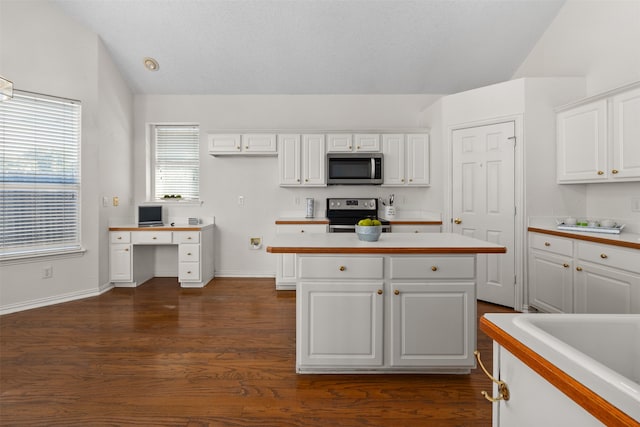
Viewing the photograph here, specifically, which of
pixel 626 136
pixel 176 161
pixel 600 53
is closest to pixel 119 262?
pixel 176 161

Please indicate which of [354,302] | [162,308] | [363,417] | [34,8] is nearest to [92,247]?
[162,308]

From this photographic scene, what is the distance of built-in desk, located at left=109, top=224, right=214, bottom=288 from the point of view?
4.20m

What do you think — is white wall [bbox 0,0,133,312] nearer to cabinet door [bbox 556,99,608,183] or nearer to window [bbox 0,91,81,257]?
window [bbox 0,91,81,257]

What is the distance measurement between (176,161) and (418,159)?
3.67m

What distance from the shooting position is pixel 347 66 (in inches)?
173

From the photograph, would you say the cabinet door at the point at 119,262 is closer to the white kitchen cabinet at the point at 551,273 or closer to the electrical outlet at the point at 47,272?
the electrical outlet at the point at 47,272

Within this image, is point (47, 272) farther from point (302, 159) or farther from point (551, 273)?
point (551, 273)

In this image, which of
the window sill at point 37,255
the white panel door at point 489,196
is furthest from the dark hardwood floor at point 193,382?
the white panel door at point 489,196

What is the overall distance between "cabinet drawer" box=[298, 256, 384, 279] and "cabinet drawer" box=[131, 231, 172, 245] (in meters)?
2.91

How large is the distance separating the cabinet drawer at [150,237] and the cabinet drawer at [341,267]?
2908 mm

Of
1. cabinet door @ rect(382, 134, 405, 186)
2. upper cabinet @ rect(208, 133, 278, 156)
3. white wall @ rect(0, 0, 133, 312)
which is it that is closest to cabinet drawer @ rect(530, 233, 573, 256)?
cabinet door @ rect(382, 134, 405, 186)

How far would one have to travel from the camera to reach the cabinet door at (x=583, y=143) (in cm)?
295

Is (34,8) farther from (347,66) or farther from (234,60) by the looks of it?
(347,66)

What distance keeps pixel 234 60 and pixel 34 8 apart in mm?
2137
